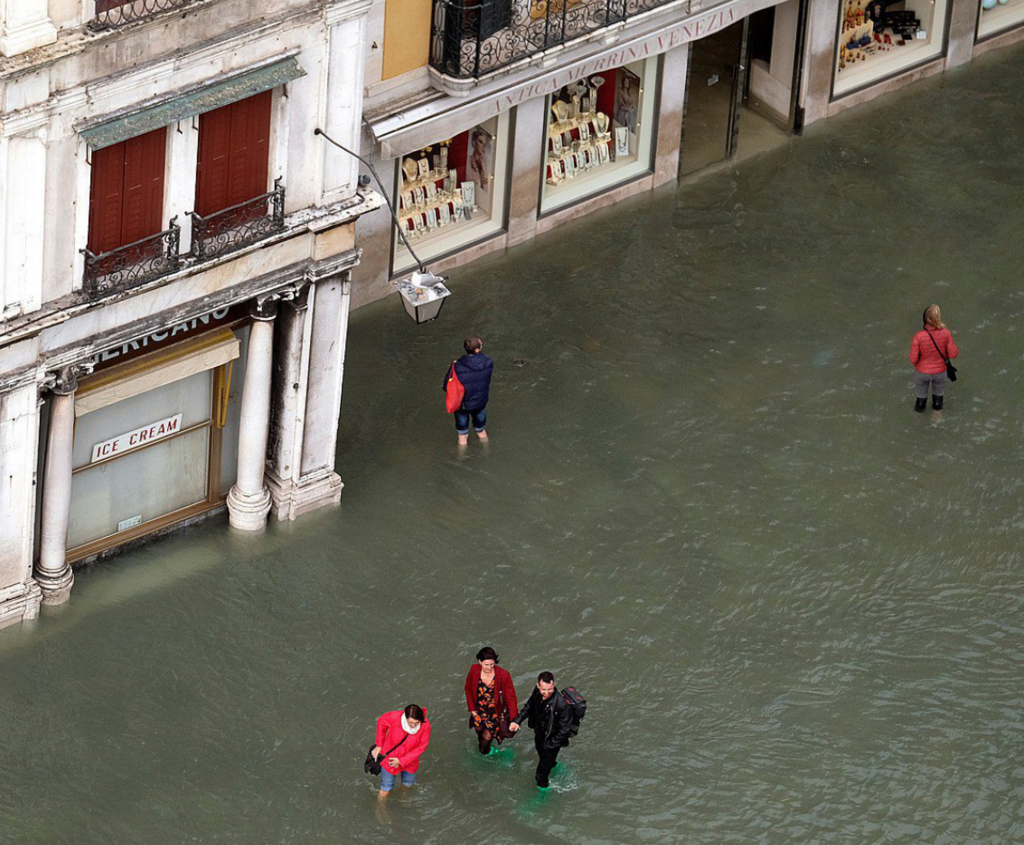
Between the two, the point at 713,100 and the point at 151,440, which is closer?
the point at 151,440

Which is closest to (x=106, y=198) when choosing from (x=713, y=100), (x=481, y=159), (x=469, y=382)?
(x=469, y=382)

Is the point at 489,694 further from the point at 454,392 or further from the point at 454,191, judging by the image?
the point at 454,191

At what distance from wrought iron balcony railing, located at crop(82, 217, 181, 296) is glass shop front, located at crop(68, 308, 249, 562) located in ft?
3.36

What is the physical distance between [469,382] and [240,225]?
5220mm

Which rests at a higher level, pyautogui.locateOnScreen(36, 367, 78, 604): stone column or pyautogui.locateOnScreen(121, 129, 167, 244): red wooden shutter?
pyautogui.locateOnScreen(121, 129, 167, 244): red wooden shutter

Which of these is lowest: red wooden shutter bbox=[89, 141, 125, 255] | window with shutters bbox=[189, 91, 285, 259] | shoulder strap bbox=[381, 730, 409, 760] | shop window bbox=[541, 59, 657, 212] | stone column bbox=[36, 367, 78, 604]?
shoulder strap bbox=[381, 730, 409, 760]

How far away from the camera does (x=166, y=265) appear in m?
34.2

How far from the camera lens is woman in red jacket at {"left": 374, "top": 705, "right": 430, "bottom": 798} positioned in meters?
33.2

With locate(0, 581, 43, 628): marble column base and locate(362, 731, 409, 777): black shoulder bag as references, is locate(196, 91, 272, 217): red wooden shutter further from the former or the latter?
locate(362, 731, 409, 777): black shoulder bag

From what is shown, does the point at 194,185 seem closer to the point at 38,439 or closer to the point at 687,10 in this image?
the point at 38,439

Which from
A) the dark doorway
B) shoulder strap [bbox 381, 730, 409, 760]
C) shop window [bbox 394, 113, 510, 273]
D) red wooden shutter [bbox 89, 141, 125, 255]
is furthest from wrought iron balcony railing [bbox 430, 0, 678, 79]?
shoulder strap [bbox 381, 730, 409, 760]

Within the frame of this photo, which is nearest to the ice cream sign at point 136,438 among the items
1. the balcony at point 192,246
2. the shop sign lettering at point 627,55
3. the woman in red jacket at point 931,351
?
the balcony at point 192,246

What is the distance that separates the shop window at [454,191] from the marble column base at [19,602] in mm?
8389

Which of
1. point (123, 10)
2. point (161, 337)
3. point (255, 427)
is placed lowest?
point (255, 427)
